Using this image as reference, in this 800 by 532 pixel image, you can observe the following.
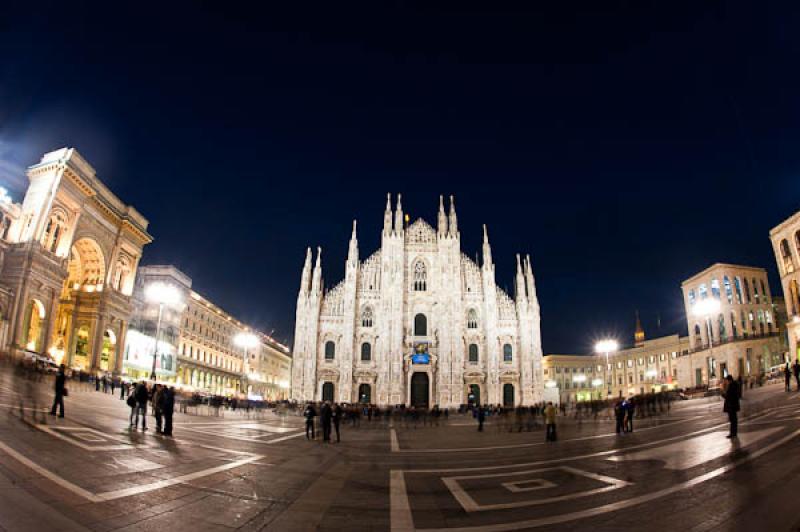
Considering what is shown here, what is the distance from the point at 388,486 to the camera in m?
7.38

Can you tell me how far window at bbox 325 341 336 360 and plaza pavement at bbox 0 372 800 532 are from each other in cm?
4074

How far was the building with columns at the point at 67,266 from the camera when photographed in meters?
35.5

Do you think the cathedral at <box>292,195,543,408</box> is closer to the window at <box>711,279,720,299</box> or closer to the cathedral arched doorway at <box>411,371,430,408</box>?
the cathedral arched doorway at <box>411,371,430,408</box>

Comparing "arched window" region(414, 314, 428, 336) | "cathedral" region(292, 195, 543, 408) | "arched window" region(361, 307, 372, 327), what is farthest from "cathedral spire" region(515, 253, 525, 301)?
"arched window" region(361, 307, 372, 327)

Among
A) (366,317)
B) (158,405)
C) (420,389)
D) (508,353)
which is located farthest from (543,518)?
(508,353)

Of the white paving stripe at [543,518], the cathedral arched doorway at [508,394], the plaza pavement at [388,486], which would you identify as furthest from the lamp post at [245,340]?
the white paving stripe at [543,518]

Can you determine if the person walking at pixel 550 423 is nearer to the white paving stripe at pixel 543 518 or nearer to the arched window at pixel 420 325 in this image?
the white paving stripe at pixel 543 518

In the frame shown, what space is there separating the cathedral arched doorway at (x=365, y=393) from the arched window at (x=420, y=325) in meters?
8.40

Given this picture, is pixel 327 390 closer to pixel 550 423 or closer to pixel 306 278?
pixel 306 278

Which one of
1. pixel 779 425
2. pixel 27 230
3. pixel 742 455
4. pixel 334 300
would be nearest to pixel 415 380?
pixel 334 300

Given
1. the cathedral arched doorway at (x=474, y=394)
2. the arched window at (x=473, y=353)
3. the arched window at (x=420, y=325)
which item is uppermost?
the arched window at (x=420, y=325)

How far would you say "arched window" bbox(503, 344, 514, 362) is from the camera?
52969mm

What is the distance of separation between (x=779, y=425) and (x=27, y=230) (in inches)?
1890

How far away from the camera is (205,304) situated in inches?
2591
